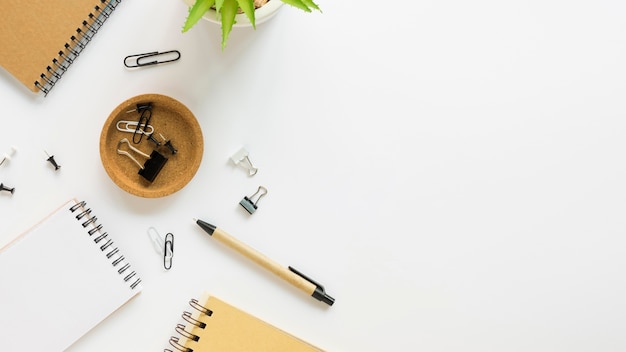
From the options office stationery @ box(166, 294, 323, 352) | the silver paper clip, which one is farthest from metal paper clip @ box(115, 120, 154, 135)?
office stationery @ box(166, 294, 323, 352)

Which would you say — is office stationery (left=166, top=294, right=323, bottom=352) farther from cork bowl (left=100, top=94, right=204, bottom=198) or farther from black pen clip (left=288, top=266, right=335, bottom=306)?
cork bowl (left=100, top=94, right=204, bottom=198)

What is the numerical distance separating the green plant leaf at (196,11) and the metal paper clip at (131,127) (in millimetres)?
400

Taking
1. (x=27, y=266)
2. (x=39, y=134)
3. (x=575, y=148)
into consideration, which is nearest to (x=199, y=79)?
(x=39, y=134)

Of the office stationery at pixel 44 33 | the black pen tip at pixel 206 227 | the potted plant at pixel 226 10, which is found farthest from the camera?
the black pen tip at pixel 206 227

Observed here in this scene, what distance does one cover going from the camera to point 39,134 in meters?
1.46

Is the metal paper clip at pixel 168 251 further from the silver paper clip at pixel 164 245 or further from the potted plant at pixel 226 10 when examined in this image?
the potted plant at pixel 226 10

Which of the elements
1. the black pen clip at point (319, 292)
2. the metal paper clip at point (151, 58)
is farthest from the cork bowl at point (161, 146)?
the black pen clip at point (319, 292)

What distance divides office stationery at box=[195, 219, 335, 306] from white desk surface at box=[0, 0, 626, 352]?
3cm

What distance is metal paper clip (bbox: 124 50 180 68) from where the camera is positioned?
1.46 metres

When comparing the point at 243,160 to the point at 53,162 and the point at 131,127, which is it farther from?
the point at 53,162

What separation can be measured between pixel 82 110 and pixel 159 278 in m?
0.49

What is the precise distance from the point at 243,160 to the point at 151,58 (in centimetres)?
36

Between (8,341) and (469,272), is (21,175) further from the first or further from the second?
(469,272)

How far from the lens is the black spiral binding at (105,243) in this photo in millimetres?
1468
